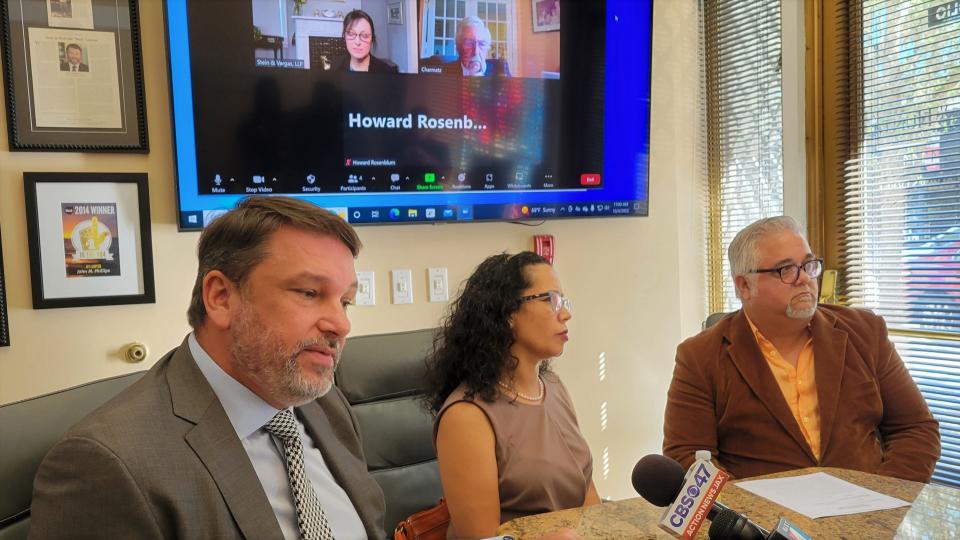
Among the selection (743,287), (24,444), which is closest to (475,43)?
(743,287)

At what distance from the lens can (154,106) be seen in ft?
7.89

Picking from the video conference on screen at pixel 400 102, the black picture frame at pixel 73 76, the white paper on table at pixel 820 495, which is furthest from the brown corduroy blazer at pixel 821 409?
the black picture frame at pixel 73 76

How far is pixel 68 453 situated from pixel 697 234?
3.09m

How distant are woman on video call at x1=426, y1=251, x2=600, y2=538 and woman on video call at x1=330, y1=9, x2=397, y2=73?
3.40 feet

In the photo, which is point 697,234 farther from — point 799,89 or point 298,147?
point 298,147

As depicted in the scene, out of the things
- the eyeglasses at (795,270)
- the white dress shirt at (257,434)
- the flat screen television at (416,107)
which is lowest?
the white dress shirt at (257,434)

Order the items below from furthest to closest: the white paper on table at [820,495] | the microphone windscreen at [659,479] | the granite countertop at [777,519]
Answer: the white paper on table at [820,495]
the granite countertop at [777,519]
the microphone windscreen at [659,479]

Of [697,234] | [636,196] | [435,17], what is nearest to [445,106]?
[435,17]

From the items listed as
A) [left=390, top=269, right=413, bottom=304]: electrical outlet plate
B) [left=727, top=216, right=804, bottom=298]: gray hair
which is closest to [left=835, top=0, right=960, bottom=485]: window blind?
[left=727, top=216, right=804, bottom=298]: gray hair

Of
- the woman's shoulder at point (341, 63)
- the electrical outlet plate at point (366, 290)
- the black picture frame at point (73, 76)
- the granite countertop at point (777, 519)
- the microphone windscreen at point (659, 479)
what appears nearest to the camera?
the microphone windscreen at point (659, 479)

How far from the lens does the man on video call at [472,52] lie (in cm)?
276

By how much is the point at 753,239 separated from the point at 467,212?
1.11 metres

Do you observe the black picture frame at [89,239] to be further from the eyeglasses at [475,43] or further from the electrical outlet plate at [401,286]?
the eyeglasses at [475,43]

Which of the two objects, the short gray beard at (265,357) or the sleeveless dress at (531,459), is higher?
the short gray beard at (265,357)
